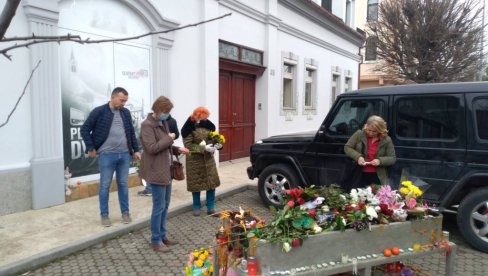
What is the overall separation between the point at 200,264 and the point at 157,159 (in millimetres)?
1418

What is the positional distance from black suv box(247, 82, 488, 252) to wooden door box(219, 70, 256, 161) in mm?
4571

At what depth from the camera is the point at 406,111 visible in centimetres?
483

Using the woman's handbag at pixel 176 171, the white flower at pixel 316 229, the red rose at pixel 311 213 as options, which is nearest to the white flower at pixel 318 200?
the red rose at pixel 311 213

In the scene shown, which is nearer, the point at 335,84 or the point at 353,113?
the point at 353,113

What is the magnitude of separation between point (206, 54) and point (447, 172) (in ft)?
18.5

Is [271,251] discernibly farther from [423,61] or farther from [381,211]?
[423,61]

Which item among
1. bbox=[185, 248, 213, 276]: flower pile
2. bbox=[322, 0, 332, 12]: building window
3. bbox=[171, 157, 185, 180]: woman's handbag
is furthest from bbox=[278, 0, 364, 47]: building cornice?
bbox=[185, 248, 213, 276]: flower pile

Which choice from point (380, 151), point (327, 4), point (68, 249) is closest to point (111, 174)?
point (68, 249)

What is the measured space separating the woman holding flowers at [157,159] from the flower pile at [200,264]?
3.74ft

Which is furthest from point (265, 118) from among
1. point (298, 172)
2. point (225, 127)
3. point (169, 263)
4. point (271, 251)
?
point (271, 251)

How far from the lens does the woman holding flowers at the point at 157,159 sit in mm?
4113

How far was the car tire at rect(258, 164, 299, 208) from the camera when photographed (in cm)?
578

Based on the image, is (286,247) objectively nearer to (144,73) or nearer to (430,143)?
(430,143)

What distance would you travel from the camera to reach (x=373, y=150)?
178 inches
